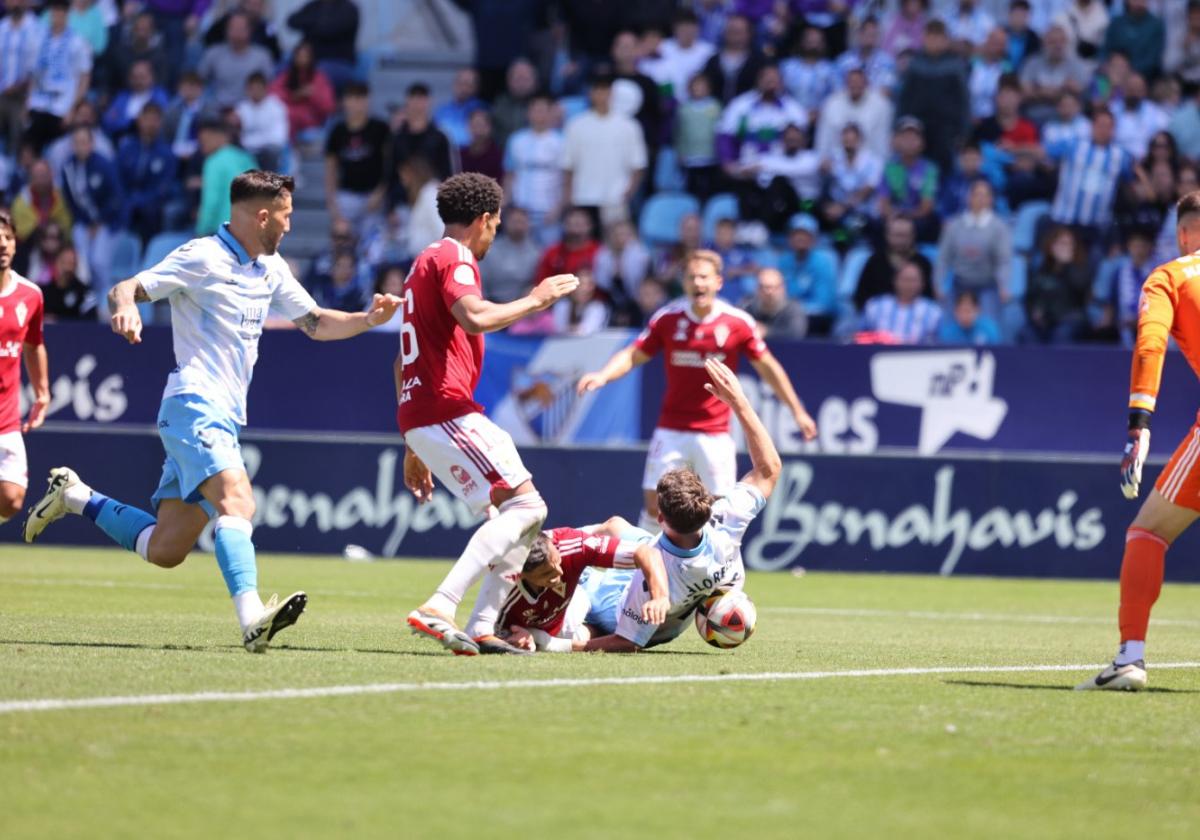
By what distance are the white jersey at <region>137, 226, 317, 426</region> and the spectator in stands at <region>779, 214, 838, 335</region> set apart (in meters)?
11.5

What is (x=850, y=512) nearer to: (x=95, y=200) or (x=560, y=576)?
(x=560, y=576)

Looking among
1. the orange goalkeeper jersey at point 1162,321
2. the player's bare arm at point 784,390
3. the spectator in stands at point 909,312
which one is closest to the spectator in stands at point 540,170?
the spectator in stands at point 909,312

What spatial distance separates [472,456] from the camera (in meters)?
8.62

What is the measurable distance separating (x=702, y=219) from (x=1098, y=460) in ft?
20.1

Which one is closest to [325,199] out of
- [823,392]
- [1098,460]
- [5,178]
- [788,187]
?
[5,178]

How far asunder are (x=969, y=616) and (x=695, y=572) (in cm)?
471

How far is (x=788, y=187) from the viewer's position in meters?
20.9

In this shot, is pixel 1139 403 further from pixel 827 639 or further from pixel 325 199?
pixel 325 199

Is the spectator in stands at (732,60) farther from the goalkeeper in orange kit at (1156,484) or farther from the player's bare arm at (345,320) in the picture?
the goalkeeper in orange kit at (1156,484)

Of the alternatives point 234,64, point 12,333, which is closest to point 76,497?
point 12,333

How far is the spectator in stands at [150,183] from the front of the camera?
22562mm

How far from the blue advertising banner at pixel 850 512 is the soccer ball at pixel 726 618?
7.99 m

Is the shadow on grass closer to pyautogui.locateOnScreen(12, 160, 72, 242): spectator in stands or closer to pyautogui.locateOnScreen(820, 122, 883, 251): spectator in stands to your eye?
pyautogui.locateOnScreen(820, 122, 883, 251): spectator in stands

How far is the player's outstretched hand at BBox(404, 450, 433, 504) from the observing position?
9.25m
